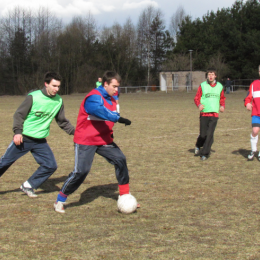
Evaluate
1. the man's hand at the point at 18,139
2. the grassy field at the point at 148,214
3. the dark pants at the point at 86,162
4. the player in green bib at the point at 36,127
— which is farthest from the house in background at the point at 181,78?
the dark pants at the point at 86,162

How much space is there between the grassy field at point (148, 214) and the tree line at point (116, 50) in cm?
4966

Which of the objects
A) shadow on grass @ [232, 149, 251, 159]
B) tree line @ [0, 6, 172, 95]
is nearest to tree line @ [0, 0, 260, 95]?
tree line @ [0, 6, 172, 95]

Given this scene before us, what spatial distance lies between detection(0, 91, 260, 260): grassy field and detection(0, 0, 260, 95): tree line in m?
49.7

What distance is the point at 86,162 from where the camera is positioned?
15.4ft

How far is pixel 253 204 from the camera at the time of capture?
506 centimetres

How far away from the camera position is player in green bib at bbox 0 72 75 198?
5195 millimetres

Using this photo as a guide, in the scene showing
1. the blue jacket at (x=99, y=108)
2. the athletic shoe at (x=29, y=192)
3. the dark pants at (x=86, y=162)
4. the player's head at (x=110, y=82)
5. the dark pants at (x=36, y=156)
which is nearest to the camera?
the blue jacket at (x=99, y=108)

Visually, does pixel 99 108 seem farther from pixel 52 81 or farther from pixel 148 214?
pixel 148 214

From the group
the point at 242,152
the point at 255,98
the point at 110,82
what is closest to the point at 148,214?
the point at 110,82

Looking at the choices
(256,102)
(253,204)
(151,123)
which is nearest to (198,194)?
(253,204)

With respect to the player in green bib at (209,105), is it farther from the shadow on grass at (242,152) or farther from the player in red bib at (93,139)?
the player in red bib at (93,139)

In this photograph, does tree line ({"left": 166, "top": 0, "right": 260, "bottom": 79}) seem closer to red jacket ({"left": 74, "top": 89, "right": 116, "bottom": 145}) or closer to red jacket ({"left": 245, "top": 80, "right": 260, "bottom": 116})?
red jacket ({"left": 245, "top": 80, "right": 260, "bottom": 116})

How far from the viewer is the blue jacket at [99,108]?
4316 mm

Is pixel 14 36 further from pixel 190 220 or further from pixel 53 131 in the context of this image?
pixel 190 220
